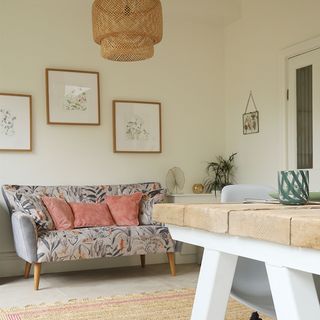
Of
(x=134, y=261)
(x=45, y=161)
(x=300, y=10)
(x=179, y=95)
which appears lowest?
(x=134, y=261)

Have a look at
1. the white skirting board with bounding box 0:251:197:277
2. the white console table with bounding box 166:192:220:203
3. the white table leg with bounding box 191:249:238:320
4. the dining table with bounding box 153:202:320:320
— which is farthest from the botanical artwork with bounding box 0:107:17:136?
the white table leg with bounding box 191:249:238:320

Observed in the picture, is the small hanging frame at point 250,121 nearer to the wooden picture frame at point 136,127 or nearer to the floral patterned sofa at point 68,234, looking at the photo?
the wooden picture frame at point 136,127

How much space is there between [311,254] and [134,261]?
443 cm

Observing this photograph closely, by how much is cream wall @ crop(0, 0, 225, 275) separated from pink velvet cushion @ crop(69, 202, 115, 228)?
0.43m

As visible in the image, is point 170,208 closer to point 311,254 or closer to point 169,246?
point 311,254

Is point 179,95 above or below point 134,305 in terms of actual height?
above

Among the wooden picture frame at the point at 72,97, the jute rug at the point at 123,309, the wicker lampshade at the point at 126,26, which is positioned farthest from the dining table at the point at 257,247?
the wooden picture frame at the point at 72,97

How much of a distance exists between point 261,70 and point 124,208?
1927 millimetres

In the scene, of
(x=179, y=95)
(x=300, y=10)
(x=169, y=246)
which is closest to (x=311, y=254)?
(x=169, y=246)

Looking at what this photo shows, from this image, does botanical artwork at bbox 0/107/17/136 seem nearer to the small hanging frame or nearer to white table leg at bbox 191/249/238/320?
the small hanging frame

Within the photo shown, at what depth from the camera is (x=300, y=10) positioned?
4.74m

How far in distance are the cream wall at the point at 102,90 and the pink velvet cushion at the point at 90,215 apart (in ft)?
1.42

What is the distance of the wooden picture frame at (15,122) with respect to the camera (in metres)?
4.96

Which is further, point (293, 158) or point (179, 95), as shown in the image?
point (179, 95)
